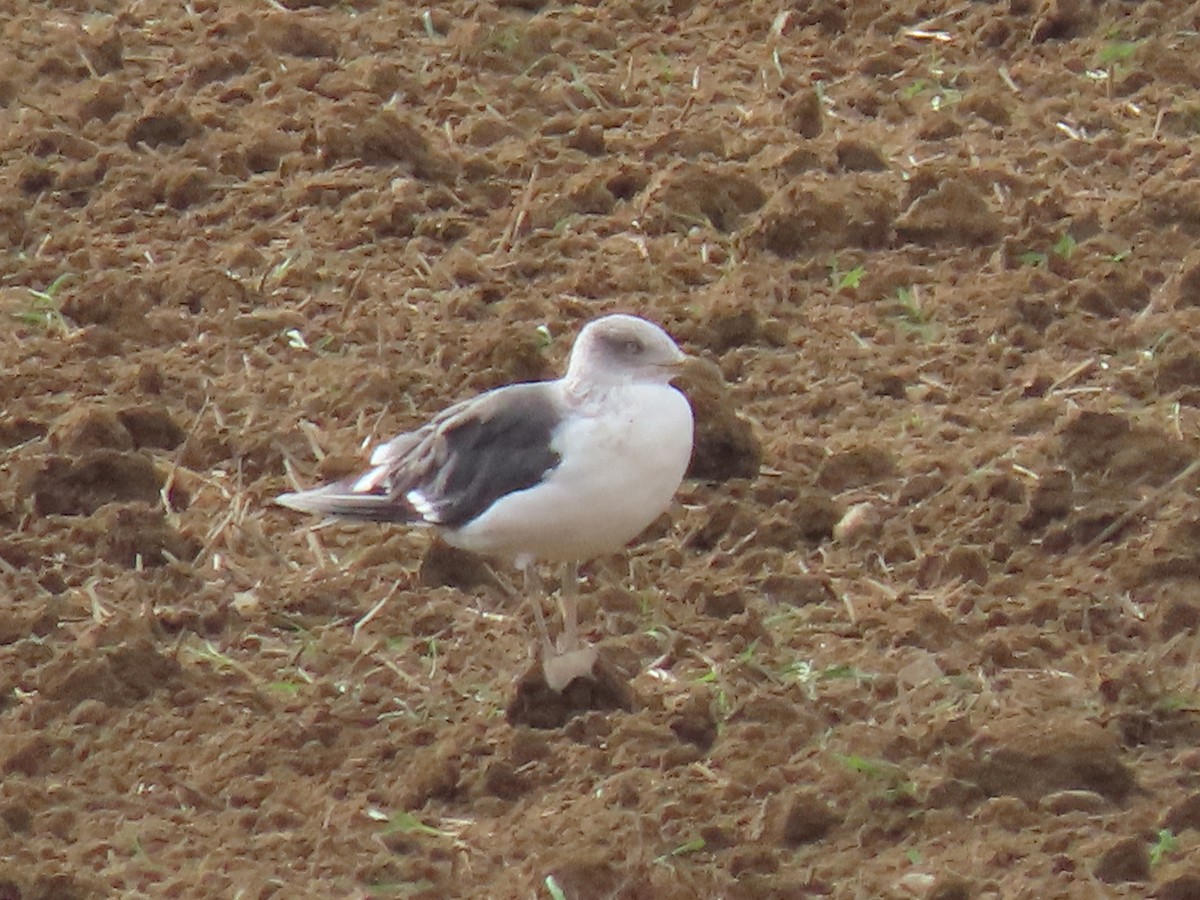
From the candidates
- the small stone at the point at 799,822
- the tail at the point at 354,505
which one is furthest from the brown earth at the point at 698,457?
the tail at the point at 354,505

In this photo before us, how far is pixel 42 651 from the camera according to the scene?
4754mm

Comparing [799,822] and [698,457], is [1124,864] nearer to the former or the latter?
[799,822]

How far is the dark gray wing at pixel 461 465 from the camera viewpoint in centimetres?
445

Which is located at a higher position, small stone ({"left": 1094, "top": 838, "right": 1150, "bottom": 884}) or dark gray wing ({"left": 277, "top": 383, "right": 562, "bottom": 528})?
dark gray wing ({"left": 277, "top": 383, "right": 562, "bottom": 528})

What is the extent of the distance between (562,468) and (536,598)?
0.94 feet

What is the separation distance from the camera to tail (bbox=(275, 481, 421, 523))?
462 cm

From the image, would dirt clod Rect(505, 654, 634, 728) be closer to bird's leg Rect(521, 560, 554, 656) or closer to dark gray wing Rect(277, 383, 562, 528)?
bird's leg Rect(521, 560, 554, 656)

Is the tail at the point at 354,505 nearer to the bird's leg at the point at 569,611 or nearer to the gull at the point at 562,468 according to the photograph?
the gull at the point at 562,468

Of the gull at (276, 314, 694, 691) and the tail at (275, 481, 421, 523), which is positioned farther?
the tail at (275, 481, 421, 523)

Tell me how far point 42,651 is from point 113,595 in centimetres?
23

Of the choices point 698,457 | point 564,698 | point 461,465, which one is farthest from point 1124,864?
point 698,457

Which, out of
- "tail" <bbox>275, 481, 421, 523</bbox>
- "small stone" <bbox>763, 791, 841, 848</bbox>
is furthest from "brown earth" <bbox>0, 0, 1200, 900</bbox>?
"tail" <bbox>275, 481, 421, 523</bbox>

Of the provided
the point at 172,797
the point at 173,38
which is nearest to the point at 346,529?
the point at 172,797

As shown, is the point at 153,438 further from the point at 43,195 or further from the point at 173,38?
the point at 173,38
